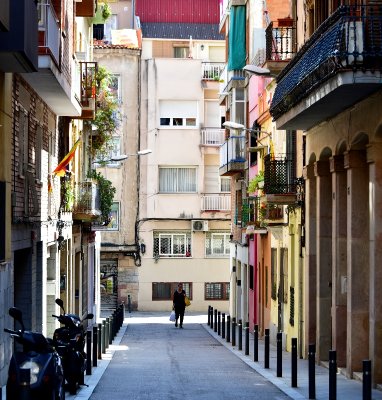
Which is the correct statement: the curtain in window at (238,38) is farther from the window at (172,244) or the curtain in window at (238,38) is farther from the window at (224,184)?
the window at (172,244)

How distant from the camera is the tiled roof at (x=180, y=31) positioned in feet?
208

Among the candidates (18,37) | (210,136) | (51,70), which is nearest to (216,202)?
(210,136)

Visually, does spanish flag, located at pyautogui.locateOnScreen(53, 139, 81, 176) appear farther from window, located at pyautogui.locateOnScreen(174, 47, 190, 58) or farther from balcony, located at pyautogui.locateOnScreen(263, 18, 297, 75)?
window, located at pyautogui.locateOnScreen(174, 47, 190, 58)

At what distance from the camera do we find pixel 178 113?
60.9 meters

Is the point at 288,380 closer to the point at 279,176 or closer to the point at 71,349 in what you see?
the point at 71,349

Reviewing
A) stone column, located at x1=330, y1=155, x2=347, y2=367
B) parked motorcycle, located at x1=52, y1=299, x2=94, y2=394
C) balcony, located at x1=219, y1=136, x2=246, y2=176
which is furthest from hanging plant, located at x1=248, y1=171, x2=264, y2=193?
parked motorcycle, located at x1=52, y1=299, x2=94, y2=394

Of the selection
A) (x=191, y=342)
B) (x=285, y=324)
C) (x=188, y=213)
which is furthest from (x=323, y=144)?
(x=188, y=213)

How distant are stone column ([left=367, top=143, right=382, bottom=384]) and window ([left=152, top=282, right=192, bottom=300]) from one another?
40502mm

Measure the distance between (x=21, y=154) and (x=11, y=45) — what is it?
5553 millimetres

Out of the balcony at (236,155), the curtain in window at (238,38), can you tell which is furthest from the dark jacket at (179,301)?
the curtain in window at (238,38)

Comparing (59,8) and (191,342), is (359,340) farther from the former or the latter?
(191,342)

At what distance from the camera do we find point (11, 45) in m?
17.8

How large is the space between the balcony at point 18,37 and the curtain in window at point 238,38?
85.2 feet

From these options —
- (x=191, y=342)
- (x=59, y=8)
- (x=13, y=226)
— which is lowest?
(x=191, y=342)
